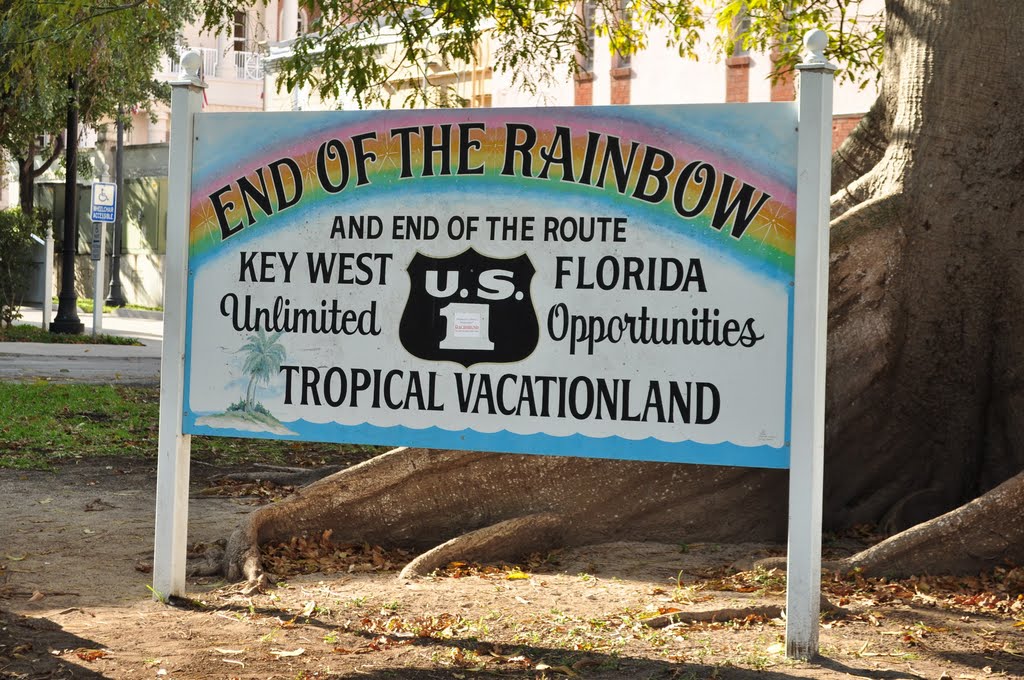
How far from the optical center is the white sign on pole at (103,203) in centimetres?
2317

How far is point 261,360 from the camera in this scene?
5.70m

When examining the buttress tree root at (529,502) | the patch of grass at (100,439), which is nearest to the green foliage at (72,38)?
the patch of grass at (100,439)

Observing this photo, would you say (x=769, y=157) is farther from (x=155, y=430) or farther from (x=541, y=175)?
(x=155, y=430)

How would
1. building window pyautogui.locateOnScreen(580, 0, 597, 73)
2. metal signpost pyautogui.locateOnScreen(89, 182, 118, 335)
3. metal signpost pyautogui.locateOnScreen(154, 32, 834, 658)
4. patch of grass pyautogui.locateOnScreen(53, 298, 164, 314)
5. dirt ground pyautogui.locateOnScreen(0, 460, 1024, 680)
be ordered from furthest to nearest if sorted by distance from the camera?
patch of grass pyautogui.locateOnScreen(53, 298, 164, 314), metal signpost pyautogui.locateOnScreen(89, 182, 118, 335), building window pyautogui.locateOnScreen(580, 0, 597, 73), metal signpost pyautogui.locateOnScreen(154, 32, 834, 658), dirt ground pyautogui.locateOnScreen(0, 460, 1024, 680)

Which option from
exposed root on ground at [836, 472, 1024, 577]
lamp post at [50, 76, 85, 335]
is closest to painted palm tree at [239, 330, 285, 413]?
exposed root on ground at [836, 472, 1024, 577]

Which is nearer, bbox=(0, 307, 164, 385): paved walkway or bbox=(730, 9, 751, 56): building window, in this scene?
bbox=(730, 9, 751, 56): building window

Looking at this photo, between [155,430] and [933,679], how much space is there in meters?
8.13

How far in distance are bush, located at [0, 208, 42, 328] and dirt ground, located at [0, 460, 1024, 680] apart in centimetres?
1614

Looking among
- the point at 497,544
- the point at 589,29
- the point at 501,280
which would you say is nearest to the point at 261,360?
the point at 501,280

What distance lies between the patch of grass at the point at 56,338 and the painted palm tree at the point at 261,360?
1603 cm

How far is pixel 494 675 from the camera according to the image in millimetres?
4719

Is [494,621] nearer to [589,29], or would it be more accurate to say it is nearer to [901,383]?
[901,383]

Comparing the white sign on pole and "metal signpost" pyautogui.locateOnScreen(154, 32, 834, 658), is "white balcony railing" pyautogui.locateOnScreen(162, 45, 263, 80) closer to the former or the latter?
the white sign on pole

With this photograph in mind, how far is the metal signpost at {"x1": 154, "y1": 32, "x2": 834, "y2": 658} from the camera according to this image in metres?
5.07
